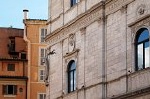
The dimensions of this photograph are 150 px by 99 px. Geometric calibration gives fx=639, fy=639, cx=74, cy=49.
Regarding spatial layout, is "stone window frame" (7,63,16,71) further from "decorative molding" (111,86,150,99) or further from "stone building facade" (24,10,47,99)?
"decorative molding" (111,86,150,99)

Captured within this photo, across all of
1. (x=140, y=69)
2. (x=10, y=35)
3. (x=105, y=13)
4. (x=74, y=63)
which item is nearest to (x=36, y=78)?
(x=10, y=35)

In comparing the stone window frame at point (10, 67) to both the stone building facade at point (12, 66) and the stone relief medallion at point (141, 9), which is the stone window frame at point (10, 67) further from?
the stone relief medallion at point (141, 9)

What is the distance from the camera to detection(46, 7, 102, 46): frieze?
39.2m

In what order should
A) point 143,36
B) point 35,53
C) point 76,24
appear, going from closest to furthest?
point 143,36 < point 76,24 < point 35,53

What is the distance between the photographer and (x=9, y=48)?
70.7 metres

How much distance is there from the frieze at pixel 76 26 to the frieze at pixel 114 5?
2.74 feet

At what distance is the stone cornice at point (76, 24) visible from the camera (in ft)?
128

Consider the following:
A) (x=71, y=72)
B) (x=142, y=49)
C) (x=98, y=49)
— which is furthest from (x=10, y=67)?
(x=142, y=49)

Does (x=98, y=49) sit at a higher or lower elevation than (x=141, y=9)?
lower

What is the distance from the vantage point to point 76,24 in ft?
137

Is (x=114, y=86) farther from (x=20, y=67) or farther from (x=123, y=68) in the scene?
(x=20, y=67)

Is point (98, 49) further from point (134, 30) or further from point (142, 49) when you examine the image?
point (142, 49)

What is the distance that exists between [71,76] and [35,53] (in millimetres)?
26591

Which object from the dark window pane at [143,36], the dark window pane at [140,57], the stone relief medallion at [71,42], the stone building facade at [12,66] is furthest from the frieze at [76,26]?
the stone building facade at [12,66]
